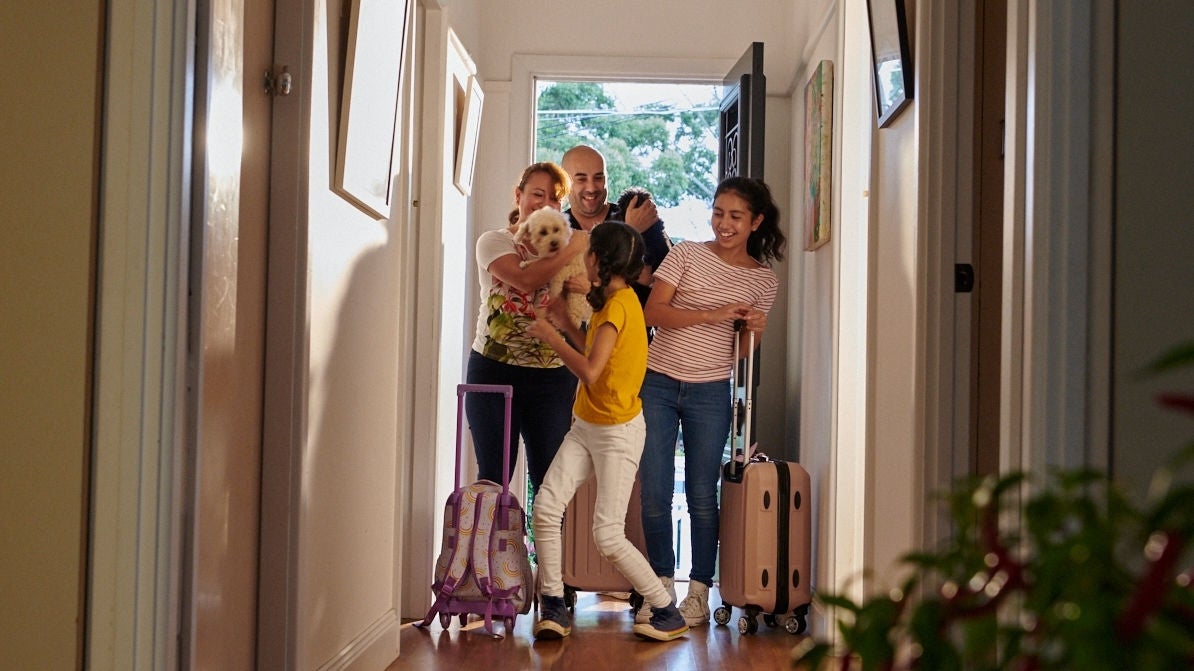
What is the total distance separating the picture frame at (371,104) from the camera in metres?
2.85

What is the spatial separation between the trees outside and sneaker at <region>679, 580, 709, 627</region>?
7.28 ft

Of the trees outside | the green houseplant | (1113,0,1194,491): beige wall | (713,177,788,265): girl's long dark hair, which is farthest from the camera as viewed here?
the trees outside

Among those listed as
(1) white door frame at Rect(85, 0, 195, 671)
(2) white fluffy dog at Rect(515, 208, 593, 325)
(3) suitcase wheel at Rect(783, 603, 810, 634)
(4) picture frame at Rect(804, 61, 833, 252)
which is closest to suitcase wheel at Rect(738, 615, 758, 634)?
(3) suitcase wheel at Rect(783, 603, 810, 634)

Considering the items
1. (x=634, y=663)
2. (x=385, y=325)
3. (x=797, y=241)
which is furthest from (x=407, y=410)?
(x=797, y=241)

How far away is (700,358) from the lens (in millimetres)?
4250

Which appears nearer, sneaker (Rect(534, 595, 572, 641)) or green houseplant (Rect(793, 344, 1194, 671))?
green houseplant (Rect(793, 344, 1194, 671))

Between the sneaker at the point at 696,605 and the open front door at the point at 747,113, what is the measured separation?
147cm

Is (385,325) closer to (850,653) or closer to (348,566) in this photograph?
(348,566)

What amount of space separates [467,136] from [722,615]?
1.93m

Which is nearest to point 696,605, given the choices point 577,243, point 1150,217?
point 577,243

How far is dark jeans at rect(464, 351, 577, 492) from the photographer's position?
13.5 feet

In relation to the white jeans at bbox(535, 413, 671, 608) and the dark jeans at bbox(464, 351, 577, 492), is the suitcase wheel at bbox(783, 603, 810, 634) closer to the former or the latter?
the white jeans at bbox(535, 413, 671, 608)

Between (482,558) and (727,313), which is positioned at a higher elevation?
(727,313)

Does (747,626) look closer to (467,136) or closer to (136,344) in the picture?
(467,136)
